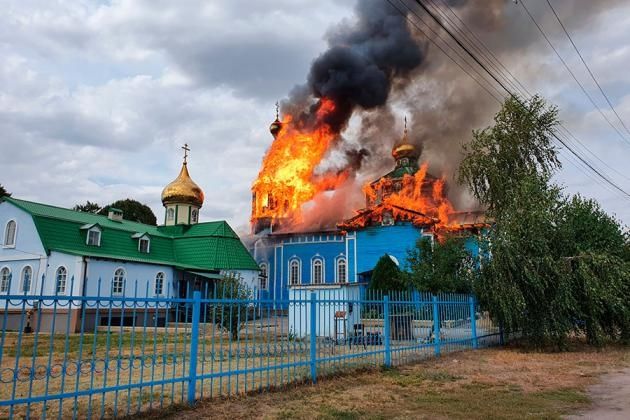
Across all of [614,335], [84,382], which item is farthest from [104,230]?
[614,335]

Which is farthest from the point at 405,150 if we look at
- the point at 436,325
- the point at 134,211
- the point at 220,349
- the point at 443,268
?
the point at 220,349

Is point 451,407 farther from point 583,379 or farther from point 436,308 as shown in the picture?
point 436,308

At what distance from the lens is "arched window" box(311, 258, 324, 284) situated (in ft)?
137

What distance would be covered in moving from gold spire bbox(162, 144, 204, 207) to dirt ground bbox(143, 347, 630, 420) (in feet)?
102

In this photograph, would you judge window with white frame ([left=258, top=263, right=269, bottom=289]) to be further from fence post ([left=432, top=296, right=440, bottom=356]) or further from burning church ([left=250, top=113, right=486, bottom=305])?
fence post ([left=432, top=296, right=440, bottom=356])

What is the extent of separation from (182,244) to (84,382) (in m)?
25.5

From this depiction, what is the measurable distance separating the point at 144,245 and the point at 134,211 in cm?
2003

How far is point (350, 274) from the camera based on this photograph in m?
36.6

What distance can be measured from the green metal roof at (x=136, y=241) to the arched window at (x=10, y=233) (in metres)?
1.23

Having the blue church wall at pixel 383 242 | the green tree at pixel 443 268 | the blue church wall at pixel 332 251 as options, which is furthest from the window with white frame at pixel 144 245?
the green tree at pixel 443 268

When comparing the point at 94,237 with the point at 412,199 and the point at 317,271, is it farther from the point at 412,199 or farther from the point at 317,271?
the point at 412,199

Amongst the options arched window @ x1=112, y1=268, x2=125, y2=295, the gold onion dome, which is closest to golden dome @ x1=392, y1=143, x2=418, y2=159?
the gold onion dome

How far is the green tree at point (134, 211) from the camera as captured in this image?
48.8m

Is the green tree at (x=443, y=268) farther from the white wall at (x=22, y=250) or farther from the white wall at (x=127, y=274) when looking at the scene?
the white wall at (x=22, y=250)
